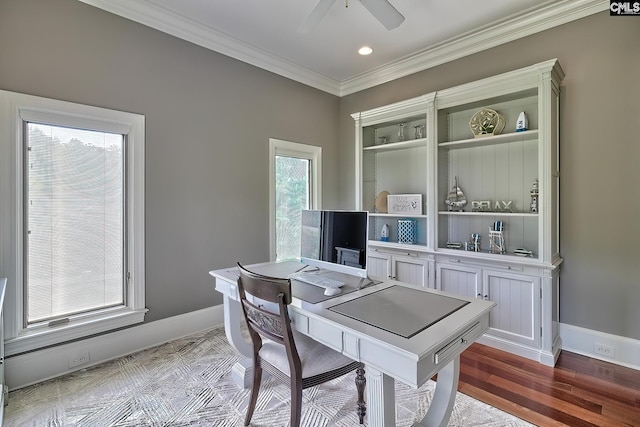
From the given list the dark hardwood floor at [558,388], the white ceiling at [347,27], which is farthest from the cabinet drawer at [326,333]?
the white ceiling at [347,27]

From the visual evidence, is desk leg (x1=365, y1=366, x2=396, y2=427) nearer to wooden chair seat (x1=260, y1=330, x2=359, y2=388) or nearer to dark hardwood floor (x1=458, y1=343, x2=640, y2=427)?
wooden chair seat (x1=260, y1=330, x2=359, y2=388)

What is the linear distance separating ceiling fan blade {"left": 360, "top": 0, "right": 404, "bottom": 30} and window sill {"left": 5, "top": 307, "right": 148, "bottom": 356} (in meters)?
3.03

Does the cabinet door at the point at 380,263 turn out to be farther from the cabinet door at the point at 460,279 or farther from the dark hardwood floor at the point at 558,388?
the dark hardwood floor at the point at 558,388

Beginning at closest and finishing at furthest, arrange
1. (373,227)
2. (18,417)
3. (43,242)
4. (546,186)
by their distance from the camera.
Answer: (18,417) < (43,242) < (546,186) < (373,227)

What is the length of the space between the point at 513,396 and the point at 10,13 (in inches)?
171

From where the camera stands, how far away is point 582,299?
265 cm

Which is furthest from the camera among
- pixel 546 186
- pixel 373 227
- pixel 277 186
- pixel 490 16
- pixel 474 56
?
pixel 373 227

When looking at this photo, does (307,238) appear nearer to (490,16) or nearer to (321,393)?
(321,393)

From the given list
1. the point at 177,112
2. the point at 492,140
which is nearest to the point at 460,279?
the point at 492,140

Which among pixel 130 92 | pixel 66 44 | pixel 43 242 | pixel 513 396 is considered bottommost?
pixel 513 396

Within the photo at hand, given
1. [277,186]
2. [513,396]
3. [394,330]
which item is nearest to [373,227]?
[277,186]

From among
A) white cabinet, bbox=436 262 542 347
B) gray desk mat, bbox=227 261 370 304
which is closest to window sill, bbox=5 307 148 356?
gray desk mat, bbox=227 261 370 304

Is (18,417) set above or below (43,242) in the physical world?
below

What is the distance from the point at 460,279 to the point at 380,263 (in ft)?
3.02
